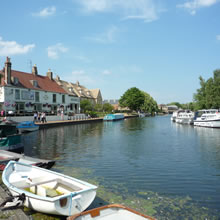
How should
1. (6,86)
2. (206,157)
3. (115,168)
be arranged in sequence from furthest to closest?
(6,86), (206,157), (115,168)

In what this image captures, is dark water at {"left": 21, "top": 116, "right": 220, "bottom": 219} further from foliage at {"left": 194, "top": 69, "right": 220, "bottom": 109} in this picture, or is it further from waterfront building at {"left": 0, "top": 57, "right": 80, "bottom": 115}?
foliage at {"left": 194, "top": 69, "right": 220, "bottom": 109}

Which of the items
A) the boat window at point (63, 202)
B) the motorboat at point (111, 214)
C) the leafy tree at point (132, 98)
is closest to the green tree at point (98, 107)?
the leafy tree at point (132, 98)

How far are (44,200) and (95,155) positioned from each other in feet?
35.6

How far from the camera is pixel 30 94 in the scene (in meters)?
46.4

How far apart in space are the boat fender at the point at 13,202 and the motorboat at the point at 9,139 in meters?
10.1

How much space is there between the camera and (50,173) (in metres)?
8.23

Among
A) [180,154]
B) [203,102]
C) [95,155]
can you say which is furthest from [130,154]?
[203,102]

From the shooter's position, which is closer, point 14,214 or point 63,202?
point 63,202

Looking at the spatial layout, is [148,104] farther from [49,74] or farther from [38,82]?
[38,82]

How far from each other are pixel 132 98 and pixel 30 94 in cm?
7038

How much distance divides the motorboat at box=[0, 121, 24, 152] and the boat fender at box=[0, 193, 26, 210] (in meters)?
10.1

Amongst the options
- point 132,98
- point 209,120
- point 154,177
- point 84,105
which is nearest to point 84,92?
point 84,105

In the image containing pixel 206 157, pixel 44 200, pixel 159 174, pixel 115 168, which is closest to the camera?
pixel 44 200

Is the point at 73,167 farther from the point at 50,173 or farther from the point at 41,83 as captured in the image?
the point at 41,83
